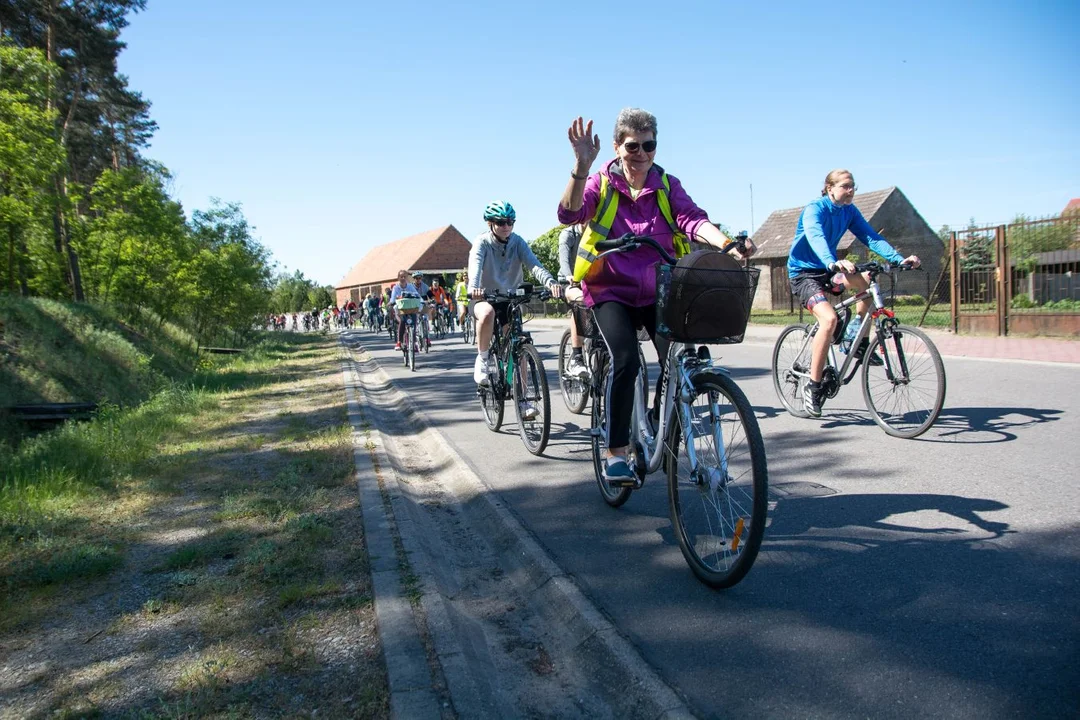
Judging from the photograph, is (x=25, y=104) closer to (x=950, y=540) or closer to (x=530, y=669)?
(x=530, y=669)

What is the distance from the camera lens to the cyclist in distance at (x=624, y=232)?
3.66m

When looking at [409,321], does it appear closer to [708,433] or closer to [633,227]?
[633,227]

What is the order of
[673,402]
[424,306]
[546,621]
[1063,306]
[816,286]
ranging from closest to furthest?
1. [546,621]
2. [673,402]
3. [816,286]
4. [1063,306]
5. [424,306]

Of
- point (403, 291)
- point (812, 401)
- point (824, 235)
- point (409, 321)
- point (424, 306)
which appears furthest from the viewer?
point (403, 291)

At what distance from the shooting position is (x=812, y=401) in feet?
20.5

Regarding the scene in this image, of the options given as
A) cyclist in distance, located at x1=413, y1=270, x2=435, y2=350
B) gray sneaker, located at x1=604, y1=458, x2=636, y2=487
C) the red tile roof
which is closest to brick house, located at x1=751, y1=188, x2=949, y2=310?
cyclist in distance, located at x1=413, y1=270, x2=435, y2=350

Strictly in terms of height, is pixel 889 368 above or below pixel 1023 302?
below

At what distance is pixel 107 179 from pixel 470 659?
582 inches

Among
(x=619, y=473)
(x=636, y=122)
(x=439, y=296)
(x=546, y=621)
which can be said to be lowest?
(x=546, y=621)

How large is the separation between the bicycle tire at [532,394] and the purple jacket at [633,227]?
75.5 inches

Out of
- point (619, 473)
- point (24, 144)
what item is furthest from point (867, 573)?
point (24, 144)

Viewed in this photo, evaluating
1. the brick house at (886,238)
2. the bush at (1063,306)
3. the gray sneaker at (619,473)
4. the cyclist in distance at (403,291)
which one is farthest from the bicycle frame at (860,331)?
the brick house at (886,238)

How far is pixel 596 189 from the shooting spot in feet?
12.5

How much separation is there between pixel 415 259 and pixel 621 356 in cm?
6521
